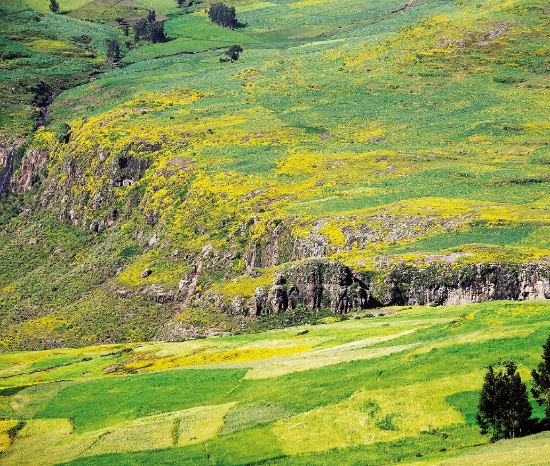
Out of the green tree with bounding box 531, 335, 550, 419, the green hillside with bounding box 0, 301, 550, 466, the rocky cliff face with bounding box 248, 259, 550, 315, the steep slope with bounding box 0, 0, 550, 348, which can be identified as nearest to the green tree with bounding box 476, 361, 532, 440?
the green tree with bounding box 531, 335, 550, 419

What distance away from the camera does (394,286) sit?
119188mm

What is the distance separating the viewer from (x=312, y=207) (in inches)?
6024

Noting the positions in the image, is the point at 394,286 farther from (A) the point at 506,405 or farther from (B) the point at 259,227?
(A) the point at 506,405

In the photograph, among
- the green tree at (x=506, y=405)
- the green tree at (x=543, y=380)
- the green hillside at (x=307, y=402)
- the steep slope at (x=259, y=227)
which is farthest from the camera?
the steep slope at (x=259, y=227)

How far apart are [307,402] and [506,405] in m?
19.7

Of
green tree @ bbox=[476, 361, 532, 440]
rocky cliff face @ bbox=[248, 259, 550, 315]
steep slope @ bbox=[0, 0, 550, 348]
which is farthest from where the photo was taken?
steep slope @ bbox=[0, 0, 550, 348]

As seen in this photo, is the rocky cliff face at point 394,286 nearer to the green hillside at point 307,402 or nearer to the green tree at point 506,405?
the green hillside at point 307,402

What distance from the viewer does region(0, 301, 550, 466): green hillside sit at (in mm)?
62562

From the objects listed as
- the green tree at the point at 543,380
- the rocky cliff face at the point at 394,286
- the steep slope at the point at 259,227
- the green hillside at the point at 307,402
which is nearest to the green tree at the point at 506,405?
the green tree at the point at 543,380

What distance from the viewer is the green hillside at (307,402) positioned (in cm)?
6256

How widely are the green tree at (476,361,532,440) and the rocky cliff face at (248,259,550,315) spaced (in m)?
53.3

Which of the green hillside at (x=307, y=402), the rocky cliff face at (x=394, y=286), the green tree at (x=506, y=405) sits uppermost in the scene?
the green tree at (x=506, y=405)

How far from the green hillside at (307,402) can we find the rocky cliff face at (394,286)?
495 inches

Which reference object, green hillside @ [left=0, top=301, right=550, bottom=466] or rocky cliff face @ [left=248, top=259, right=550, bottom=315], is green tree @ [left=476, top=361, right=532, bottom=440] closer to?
green hillside @ [left=0, top=301, right=550, bottom=466]
